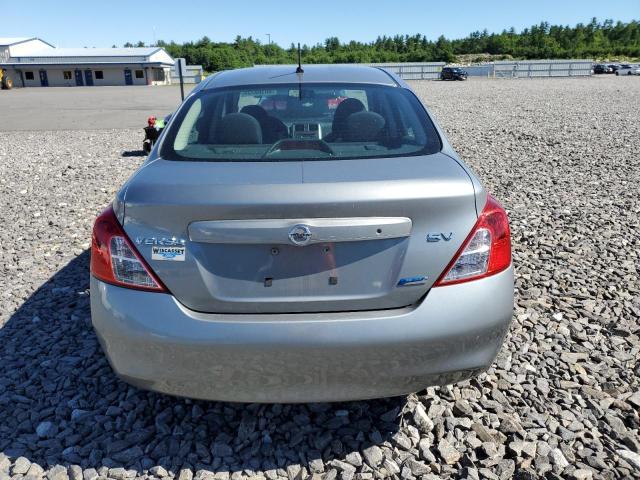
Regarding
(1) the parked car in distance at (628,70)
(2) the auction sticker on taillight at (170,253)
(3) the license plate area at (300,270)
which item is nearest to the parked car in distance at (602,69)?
(1) the parked car in distance at (628,70)

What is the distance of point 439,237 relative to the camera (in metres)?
1.98

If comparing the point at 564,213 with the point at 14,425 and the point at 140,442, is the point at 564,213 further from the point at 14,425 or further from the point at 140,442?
the point at 14,425

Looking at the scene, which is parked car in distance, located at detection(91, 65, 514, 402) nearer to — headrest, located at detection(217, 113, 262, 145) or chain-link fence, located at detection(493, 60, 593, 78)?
headrest, located at detection(217, 113, 262, 145)

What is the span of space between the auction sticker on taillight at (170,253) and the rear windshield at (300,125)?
0.59m

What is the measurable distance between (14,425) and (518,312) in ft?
9.96

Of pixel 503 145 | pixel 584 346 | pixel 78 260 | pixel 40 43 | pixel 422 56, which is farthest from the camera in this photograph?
pixel 422 56

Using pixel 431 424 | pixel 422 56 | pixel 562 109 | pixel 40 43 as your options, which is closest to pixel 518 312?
pixel 431 424

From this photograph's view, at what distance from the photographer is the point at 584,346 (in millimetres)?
3176

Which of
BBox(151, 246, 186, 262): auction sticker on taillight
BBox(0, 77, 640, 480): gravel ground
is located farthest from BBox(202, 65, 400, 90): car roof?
BBox(0, 77, 640, 480): gravel ground

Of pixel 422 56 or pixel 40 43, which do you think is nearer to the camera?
pixel 40 43

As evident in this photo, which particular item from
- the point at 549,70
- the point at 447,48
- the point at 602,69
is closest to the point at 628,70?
the point at 602,69

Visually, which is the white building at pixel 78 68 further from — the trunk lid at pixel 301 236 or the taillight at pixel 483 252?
the taillight at pixel 483 252

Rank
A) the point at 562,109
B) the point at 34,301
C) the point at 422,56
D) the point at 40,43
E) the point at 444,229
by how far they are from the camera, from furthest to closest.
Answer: the point at 422,56
the point at 40,43
the point at 562,109
the point at 34,301
the point at 444,229

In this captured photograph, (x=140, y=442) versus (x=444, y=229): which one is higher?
(x=444, y=229)
